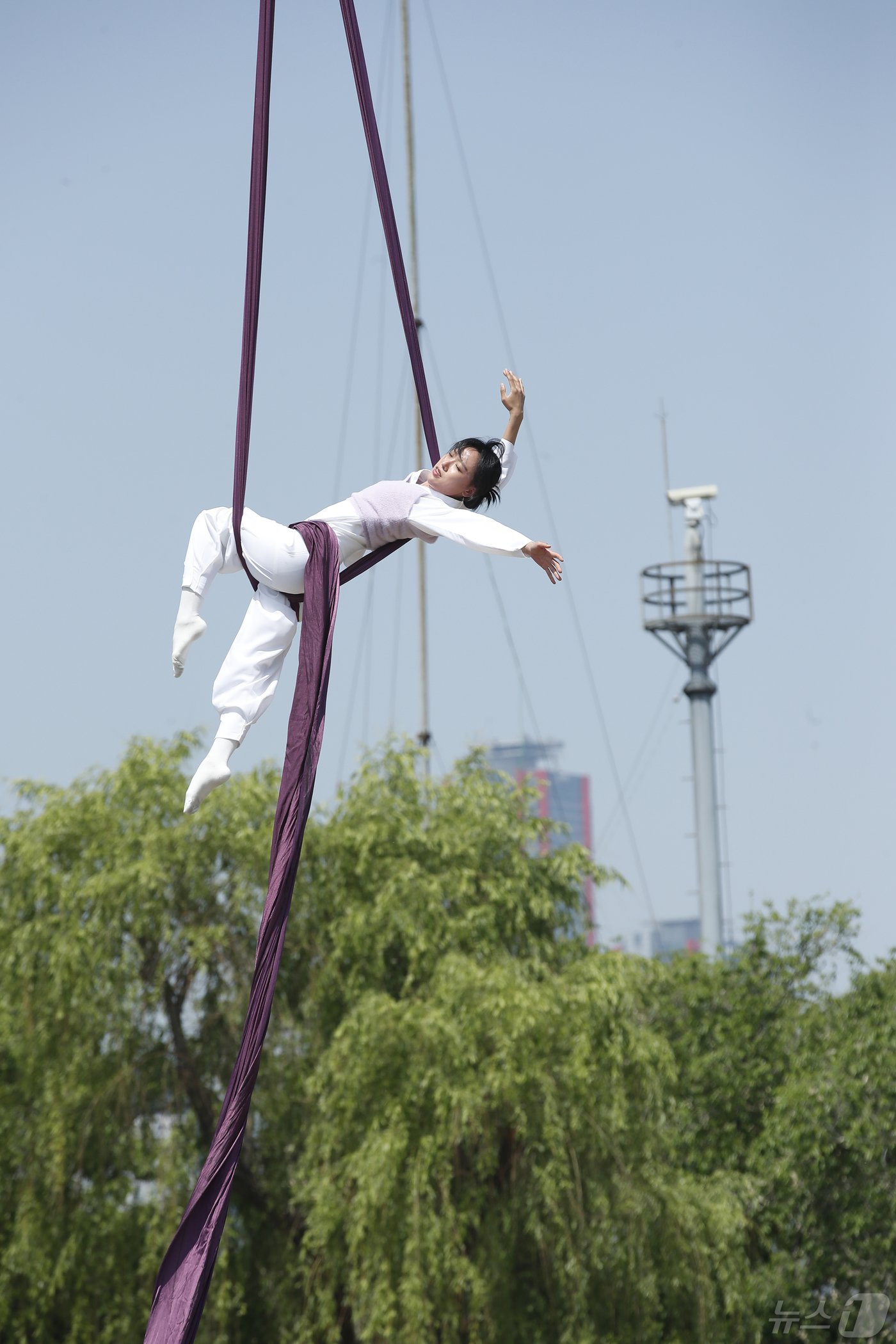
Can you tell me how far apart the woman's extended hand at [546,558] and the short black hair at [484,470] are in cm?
61

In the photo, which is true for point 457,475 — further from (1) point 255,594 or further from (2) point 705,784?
(2) point 705,784

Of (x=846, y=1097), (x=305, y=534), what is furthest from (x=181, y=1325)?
(x=846, y=1097)

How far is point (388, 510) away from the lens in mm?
4855

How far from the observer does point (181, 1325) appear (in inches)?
157

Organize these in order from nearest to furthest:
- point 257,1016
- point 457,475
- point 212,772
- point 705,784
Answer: point 257,1016 < point 212,772 < point 457,475 < point 705,784

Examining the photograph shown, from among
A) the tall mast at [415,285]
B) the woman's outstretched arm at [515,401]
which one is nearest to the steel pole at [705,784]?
the tall mast at [415,285]

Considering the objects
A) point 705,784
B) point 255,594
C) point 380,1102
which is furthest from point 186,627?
point 705,784

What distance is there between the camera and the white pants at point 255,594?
4559 mm

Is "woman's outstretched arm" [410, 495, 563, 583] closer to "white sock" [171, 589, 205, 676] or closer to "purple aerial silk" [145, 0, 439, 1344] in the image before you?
"purple aerial silk" [145, 0, 439, 1344]

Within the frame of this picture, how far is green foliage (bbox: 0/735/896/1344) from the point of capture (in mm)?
13094

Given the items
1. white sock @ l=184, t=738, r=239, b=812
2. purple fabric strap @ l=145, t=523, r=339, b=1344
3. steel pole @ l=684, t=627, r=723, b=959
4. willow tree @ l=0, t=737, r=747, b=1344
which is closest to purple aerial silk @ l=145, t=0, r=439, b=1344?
purple fabric strap @ l=145, t=523, r=339, b=1344

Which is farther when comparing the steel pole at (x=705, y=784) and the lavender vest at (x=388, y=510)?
the steel pole at (x=705, y=784)

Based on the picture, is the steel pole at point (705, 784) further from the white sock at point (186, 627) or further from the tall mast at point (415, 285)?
the white sock at point (186, 627)

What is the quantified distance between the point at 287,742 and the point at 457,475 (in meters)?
1.09
